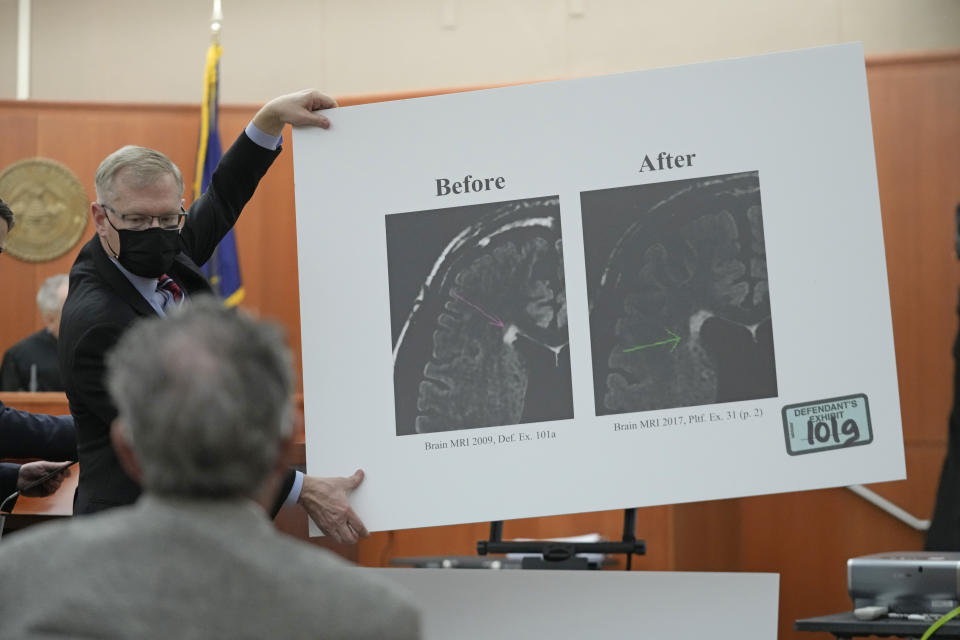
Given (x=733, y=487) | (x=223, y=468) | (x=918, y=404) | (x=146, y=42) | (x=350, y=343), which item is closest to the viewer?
(x=223, y=468)

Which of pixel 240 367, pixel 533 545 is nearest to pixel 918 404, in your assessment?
pixel 533 545

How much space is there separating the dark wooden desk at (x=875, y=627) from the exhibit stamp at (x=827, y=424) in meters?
0.53

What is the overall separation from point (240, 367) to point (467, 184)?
1.65m

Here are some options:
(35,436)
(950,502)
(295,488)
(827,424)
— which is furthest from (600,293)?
(950,502)

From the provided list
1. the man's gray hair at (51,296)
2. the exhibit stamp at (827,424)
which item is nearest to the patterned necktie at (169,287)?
the exhibit stamp at (827,424)

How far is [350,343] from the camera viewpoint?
2.55 meters

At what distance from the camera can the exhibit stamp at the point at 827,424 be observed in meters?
2.33

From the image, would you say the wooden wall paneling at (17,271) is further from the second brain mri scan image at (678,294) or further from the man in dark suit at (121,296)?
the second brain mri scan image at (678,294)

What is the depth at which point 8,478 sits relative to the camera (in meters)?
2.63

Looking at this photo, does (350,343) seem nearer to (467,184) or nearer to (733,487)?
(467,184)

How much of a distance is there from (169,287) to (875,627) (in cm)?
182

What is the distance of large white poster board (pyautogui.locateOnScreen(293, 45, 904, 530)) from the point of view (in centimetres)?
236

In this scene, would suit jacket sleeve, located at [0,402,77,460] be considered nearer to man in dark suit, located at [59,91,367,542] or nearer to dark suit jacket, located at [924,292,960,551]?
man in dark suit, located at [59,91,367,542]

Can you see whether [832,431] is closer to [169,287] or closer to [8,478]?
[169,287]
